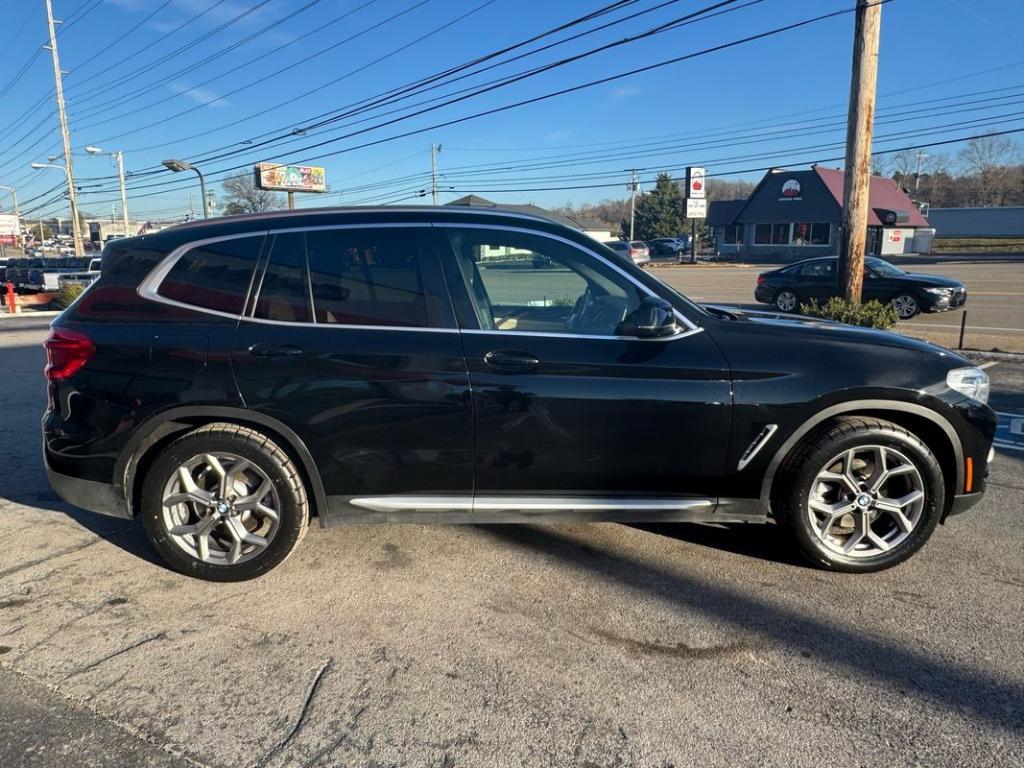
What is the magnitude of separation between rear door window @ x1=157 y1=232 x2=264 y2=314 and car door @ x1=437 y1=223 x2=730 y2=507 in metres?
1.00

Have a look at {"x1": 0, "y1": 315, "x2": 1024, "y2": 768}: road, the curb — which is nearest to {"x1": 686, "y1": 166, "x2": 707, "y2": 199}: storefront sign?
the curb

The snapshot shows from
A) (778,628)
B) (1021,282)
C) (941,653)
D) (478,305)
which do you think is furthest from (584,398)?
(1021,282)

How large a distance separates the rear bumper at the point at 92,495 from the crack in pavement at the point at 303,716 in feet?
4.95

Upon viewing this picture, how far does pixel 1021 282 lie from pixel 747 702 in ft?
96.9

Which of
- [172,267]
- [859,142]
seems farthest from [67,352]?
[859,142]

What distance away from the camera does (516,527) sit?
414 cm

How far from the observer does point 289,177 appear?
58.2m

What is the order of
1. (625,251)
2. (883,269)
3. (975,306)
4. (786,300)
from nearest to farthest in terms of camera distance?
(625,251), (883,269), (975,306), (786,300)

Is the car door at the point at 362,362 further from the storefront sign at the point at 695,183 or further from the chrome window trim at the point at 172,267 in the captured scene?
the storefront sign at the point at 695,183

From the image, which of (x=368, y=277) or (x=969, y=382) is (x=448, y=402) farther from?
(x=969, y=382)

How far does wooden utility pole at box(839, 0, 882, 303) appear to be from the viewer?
31.6ft

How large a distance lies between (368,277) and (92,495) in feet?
5.93

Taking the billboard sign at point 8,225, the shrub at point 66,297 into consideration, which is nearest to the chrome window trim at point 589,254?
the shrub at point 66,297

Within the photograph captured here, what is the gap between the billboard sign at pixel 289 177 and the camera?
5005 centimetres
